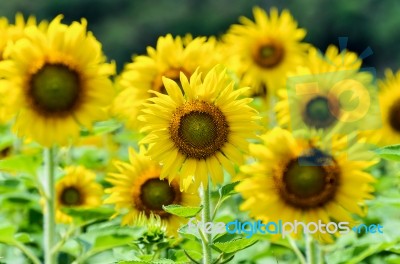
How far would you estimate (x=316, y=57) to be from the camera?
10.9 ft

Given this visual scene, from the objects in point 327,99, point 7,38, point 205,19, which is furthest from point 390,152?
point 205,19

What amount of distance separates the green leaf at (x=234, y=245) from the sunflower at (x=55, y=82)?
2.96 ft

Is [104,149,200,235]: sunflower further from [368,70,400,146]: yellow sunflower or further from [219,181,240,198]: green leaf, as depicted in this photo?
[368,70,400,146]: yellow sunflower

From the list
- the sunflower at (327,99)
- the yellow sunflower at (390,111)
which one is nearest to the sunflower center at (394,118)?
the yellow sunflower at (390,111)

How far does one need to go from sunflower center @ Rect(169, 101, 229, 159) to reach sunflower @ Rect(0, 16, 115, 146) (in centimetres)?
70

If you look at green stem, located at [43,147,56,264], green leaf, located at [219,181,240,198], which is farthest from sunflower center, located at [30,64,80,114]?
green leaf, located at [219,181,240,198]

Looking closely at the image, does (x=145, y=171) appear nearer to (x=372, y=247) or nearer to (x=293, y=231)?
(x=293, y=231)

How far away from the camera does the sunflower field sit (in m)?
2.10

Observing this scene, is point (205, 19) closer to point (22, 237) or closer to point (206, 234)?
point (22, 237)

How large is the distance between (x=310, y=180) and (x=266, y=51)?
79.5 inches

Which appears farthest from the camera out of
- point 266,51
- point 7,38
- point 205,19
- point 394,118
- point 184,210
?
point 205,19

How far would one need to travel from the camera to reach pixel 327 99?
292cm

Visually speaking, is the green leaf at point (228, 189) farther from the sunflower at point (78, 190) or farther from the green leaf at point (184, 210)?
the sunflower at point (78, 190)

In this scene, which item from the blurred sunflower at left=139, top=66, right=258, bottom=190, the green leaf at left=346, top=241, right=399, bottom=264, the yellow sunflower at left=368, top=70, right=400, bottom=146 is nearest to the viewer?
the blurred sunflower at left=139, top=66, right=258, bottom=190
